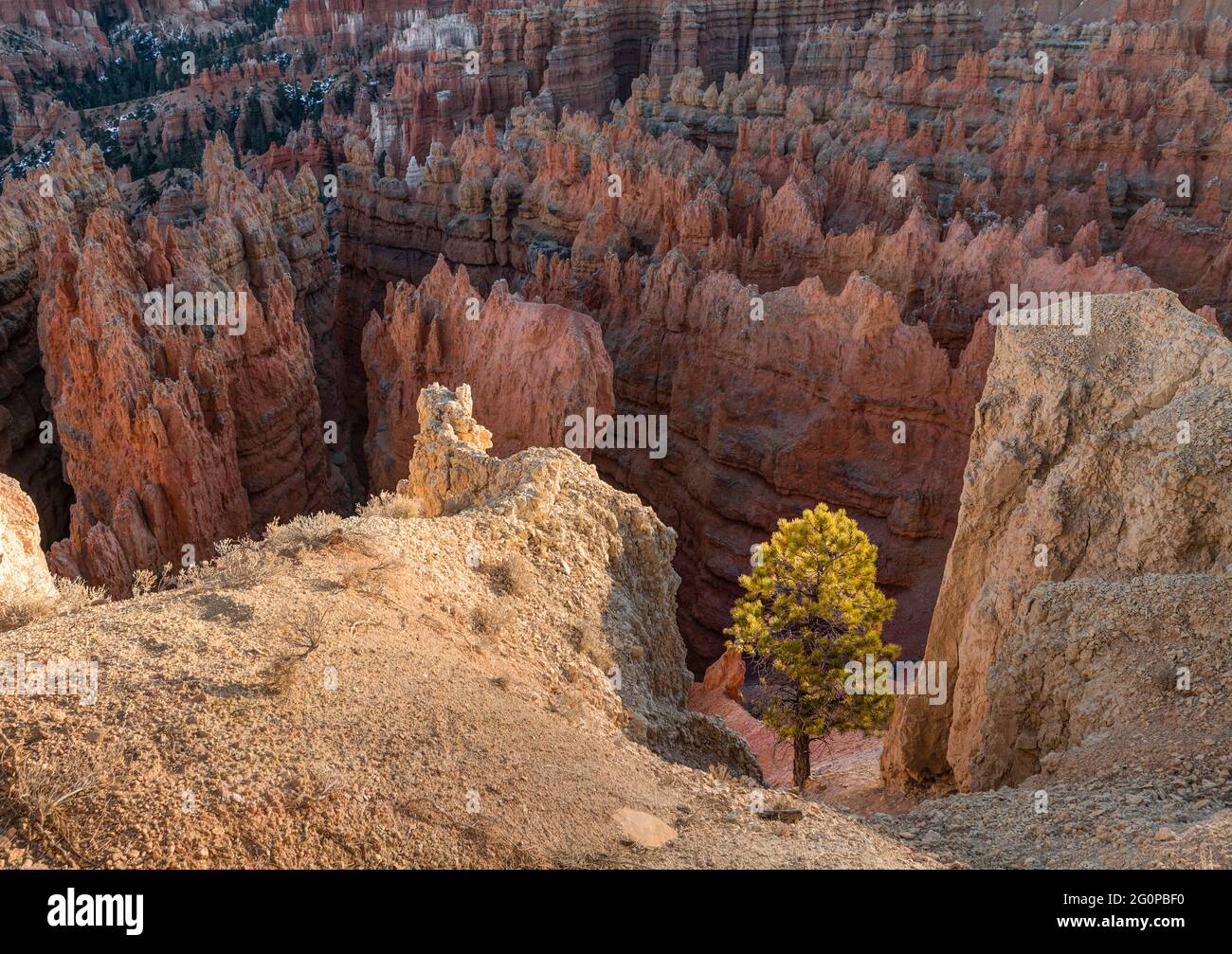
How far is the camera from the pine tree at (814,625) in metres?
13.1

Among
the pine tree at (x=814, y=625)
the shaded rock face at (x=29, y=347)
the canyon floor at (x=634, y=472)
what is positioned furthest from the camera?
the shaded rock face at (x=29, y=347)

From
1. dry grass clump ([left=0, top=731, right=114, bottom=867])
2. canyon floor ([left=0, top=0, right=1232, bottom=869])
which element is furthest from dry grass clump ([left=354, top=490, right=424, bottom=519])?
dry grass clump ([left=0, top=731, right=114, bottom=867])

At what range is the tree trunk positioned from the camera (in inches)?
527

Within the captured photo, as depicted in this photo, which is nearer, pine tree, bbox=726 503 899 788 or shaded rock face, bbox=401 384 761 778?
shaded rock face, bbox=401 384 761 778

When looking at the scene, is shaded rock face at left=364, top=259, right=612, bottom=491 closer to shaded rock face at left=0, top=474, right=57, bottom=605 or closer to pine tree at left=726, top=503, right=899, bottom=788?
pine tree at left=726, top=503, right=899, bottom=788

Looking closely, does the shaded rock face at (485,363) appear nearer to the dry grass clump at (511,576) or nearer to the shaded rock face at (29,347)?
the shaded rock face at (29,347)

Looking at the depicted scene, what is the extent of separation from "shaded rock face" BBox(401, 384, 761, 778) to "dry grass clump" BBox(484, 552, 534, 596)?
1.78ft

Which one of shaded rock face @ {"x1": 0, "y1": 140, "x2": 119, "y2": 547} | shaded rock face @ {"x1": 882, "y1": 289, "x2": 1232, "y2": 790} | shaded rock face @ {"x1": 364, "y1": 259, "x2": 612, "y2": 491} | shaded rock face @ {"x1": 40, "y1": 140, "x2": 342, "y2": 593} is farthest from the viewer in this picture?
shaded rock face @ {"x1": 0, "y1": 140, "x2": 119, "y2": 547}

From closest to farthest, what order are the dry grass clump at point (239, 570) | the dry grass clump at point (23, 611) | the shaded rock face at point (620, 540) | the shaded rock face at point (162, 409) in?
the dry grass clump at point (23, 611) → the dry grass clump at point (239, 570) → the shaded rock face at point (620, 540) → the shaded rock face at point (162, 409)

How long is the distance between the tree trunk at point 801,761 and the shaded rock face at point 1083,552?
1.23 meters

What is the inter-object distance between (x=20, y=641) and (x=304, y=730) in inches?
84.5

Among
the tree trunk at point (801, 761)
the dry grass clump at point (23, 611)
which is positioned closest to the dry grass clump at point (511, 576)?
the dry grass clump at point (23, 611)

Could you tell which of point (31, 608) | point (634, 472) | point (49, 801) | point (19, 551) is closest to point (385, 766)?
point (49, 801)

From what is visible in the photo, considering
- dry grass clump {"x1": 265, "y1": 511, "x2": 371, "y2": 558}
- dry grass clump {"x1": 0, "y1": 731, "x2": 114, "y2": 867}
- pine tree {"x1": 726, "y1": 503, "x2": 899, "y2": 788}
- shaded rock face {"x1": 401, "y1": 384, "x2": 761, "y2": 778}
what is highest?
dry grass clump {"x1": 0, "y1": 731, "x2": 114, "y2": 867}
